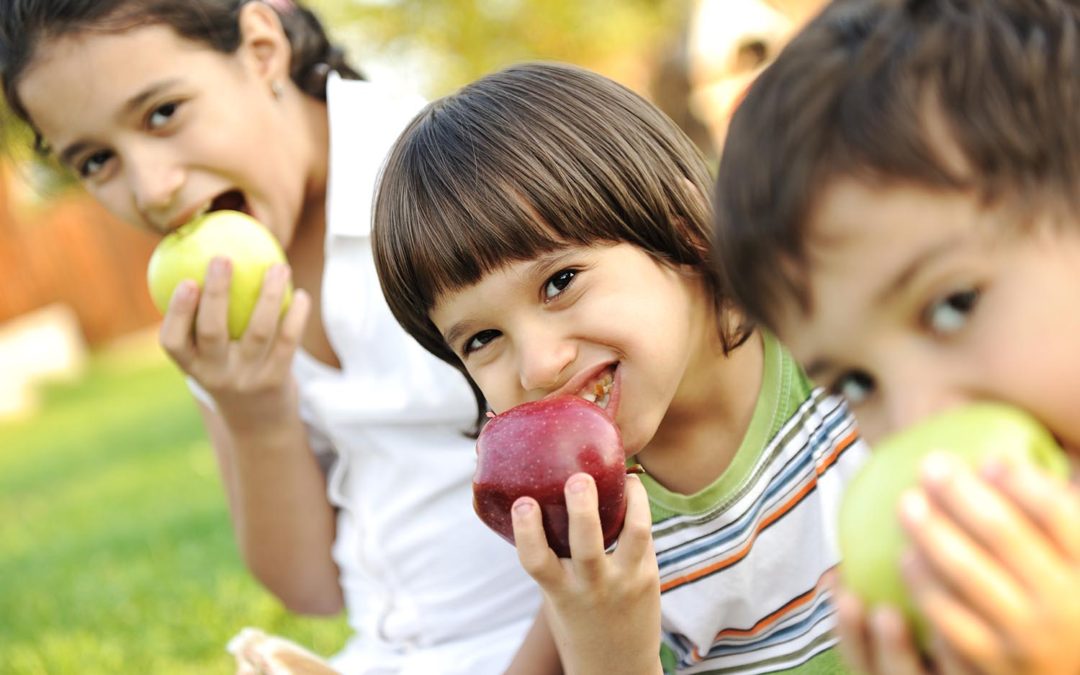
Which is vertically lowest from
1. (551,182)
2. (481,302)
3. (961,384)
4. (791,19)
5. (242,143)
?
(961,384)

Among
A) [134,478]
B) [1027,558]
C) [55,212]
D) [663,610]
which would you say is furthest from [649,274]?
[55,212]

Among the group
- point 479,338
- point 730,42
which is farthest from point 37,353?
point 479,338

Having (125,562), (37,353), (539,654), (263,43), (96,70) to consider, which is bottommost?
(539,654)

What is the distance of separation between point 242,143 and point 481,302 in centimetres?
99

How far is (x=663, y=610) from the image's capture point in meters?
2.16

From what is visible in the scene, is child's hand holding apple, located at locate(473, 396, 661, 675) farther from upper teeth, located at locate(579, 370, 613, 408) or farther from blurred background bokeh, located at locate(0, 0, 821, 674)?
blurred background bokeh, located at locate(0, 0, 821, 674)

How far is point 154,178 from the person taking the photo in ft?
8.29

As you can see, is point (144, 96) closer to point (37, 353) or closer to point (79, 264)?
point (37, 353)

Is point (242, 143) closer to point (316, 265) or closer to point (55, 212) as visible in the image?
point (316, 265)

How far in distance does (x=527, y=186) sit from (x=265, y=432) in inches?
44.3

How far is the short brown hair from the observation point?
1173 mm

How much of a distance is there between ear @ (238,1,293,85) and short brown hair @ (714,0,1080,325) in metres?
1.73

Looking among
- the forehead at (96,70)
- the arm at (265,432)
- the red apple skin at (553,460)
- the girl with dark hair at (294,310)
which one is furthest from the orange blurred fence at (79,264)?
the red apple skin at (553,460)

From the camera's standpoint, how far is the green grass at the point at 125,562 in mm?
3596
